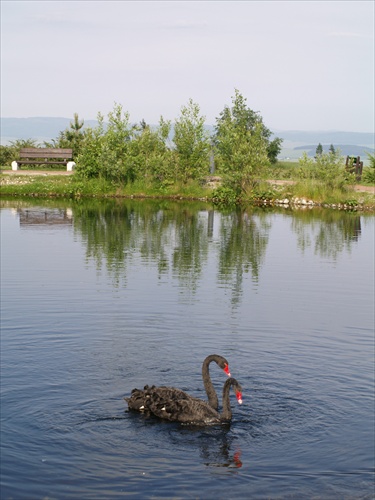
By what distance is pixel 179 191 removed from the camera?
50.9m

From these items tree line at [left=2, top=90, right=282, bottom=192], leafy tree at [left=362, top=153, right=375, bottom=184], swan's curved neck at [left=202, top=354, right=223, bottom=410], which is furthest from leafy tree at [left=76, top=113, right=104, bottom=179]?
swan's curved neck at [left=202, top=354, right=223, bottom=410]

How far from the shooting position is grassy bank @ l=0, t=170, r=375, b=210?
48.7 m

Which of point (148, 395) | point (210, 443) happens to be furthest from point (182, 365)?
point (210, 443)

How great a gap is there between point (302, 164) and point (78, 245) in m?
25.3

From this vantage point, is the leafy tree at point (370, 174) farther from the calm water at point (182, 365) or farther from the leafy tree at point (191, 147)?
the calm water at point (182, 365)

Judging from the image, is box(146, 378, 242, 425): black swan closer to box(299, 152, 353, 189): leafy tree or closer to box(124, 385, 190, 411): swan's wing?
box(124, 385, 190, 411): swan's wing

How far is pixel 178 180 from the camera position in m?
51.5

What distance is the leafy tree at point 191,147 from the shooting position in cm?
5116

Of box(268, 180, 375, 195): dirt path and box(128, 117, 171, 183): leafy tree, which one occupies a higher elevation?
box(128, 117, 171, 183): leafy tree

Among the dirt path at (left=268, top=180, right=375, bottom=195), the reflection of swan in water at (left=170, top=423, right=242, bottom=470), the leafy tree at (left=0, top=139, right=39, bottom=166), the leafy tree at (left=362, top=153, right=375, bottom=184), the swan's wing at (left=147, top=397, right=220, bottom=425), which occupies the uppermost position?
the leafy tree at (left=0, top=139, right=39, bottom=166)

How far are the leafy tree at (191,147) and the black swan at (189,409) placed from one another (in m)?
39.6

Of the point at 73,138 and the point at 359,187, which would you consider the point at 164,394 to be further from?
the point at 73,138

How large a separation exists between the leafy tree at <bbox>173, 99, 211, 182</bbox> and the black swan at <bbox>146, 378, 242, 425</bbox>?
1558 inches

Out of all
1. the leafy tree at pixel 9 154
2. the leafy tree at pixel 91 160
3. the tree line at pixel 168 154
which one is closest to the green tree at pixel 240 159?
the tree line at pixel 168 154
